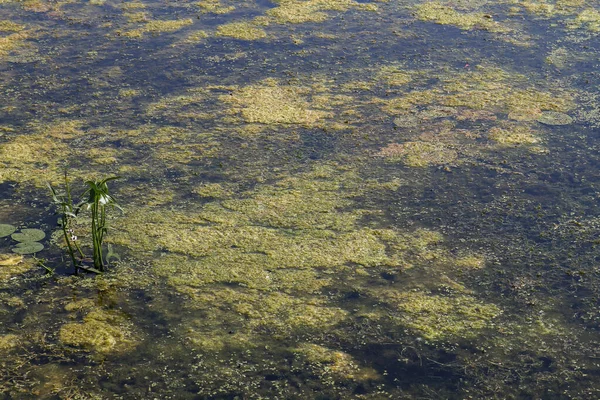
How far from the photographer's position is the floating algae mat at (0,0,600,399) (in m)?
2.25

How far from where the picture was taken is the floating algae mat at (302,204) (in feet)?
7.37

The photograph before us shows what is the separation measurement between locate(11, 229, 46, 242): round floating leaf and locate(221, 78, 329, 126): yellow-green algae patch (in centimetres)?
126

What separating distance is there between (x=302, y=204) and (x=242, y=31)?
1.98 m

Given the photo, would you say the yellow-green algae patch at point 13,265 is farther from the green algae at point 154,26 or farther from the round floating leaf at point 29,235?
the green algae at point 154,26

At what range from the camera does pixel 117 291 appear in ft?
8.20

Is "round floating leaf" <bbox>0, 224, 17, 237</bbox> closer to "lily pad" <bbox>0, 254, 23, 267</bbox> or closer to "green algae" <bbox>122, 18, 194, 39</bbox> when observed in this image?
"lily pad" <bbox>0, 254, 23, 267</bbox>

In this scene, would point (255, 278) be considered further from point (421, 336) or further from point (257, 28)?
point (257, 28)

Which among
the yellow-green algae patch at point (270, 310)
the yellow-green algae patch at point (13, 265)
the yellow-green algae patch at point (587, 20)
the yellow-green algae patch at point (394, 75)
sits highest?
the yellow-green algae patch at point (587, 20)

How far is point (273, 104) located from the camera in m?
3.84

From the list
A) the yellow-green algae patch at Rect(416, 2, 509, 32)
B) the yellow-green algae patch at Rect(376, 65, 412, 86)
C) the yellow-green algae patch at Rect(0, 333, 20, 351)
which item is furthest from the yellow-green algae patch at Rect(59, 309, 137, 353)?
the yellow-green algae patch at Rect(416, 2, 509, 32)

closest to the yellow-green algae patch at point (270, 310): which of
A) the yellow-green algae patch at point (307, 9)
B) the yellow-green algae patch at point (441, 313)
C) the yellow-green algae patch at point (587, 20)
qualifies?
the yellow-green algae patch at point (441, 313)

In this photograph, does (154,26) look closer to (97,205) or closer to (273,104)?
(273,104)

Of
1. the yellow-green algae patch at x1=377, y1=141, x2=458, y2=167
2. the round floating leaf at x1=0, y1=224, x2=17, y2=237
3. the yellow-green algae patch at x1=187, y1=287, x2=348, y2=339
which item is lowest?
the yellow-green algae patch at x1=187, y1=287, x2=348, y2=339

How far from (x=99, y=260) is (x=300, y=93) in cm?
172
